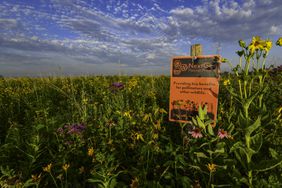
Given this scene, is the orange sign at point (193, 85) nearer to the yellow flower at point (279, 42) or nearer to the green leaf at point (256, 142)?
the yellow flower at point (279, 42)

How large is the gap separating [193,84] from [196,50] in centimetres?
62

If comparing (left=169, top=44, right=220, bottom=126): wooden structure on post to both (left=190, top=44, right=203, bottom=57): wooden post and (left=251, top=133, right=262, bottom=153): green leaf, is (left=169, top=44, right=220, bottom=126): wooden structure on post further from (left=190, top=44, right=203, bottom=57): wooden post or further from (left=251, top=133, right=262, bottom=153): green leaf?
(left=251, top=133, right=262, bottom=153): green leaf

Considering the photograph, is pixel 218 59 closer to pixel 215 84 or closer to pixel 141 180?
pixel 215 84

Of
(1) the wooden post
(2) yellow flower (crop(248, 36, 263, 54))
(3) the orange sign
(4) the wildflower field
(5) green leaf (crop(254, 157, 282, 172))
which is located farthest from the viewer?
(1) the wooden post

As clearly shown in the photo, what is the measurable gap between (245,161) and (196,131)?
1.78ft

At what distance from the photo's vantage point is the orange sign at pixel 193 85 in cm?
296

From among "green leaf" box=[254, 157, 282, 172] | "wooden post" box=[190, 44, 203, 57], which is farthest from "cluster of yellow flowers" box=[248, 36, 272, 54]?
"wooden post" box=[190, 44, 203, 57]

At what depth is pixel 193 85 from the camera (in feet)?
10.4

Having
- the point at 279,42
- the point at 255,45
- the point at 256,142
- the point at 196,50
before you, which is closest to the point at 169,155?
the point at 256,142

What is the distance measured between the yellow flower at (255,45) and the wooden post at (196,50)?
52.4 inches

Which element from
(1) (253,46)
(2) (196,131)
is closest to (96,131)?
(2) (196,131)

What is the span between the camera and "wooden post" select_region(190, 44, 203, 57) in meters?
3.46

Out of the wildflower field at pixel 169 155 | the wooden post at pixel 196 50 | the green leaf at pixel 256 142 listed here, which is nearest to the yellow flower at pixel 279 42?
the wildflower field at pixel 169 155

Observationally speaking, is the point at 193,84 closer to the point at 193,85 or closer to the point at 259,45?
the point at 193,85
